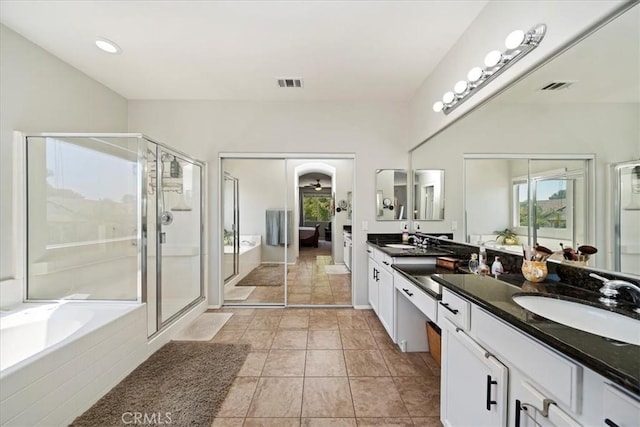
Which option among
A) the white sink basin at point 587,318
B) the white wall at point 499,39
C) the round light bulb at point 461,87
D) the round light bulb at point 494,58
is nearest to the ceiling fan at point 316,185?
the white wall at point 499,39

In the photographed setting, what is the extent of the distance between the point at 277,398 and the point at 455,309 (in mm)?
1365

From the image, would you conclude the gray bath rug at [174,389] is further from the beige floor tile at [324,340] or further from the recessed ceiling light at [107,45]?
the recessed ceiling light at [107,45]

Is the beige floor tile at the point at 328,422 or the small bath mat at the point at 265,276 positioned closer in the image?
the beige floor tile at the point at 328,422

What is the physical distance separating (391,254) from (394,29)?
1915 millimetres

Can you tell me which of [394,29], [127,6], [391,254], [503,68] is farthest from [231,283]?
[503,68]

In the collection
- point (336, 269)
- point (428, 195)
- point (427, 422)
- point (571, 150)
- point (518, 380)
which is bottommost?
point (427, 422)

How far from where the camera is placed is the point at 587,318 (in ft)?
3.69

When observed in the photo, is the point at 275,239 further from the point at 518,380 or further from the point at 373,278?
the point at 518,380

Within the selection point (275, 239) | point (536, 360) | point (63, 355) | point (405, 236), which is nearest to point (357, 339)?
point (405, 236)

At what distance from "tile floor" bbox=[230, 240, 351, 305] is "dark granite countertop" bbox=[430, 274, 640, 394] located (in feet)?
8.54

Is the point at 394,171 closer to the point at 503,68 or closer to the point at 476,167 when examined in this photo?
the point at 476,167

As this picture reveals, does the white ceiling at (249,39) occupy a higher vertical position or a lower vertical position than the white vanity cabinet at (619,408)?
higher

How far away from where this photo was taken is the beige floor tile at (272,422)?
1672 mm

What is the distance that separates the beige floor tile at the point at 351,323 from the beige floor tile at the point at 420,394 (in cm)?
98
